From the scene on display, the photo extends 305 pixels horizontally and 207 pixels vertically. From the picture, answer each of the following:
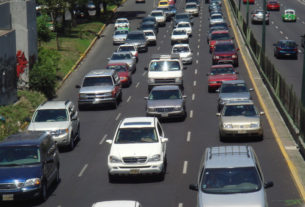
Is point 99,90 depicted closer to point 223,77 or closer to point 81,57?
point 223,77

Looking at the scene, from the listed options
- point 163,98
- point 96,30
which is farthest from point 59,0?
point 163,98

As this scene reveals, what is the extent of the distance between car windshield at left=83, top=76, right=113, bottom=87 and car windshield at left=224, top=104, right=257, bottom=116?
10447 mm

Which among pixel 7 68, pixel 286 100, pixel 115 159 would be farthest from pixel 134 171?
pixel 7 68

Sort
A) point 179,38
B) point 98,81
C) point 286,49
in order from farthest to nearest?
1. point 179,38
2. point 286,49
3. point 98,81

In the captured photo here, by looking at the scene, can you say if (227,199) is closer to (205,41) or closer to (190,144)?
(190,144)

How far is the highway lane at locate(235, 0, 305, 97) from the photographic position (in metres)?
48.6

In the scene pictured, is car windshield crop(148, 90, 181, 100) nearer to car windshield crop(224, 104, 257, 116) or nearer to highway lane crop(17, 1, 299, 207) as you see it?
highway lane crop(17, 1, 299, 207)

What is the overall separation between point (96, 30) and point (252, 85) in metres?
34.0

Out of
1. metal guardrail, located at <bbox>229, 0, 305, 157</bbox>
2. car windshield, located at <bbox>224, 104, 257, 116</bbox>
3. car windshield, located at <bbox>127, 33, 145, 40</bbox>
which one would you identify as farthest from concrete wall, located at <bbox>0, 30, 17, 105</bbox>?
car windshield, located at <bbox>127, 33, 145, 40</bbox>

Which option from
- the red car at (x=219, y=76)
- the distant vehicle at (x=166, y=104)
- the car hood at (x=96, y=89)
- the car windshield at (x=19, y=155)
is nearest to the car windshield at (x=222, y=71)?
the red car at (x=219, y=76)

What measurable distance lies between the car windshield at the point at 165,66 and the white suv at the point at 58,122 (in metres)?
14.4

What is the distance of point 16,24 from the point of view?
44.2m

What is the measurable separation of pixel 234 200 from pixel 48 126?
12.9 m

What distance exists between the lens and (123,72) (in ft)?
153
